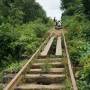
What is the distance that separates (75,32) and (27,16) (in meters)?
26.1

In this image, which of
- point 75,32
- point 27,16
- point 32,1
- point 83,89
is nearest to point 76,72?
point 83,89

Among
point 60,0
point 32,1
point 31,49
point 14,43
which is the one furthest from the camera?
point 60,0

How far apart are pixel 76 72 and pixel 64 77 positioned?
0.78 metres

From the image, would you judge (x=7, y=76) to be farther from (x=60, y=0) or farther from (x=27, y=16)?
(x=60, y=0)

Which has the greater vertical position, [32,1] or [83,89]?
[32,1]

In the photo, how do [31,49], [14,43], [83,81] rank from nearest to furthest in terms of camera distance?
[83,81]
[14,43]
[31,49]

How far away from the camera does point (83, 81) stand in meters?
8.05

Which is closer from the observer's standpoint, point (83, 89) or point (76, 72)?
point (83, 89)

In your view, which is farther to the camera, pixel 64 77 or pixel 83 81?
pixel 64 77

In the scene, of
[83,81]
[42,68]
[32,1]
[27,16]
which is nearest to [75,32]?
[42,68]

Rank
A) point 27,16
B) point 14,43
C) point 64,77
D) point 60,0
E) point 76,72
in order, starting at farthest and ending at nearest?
point 60,0 < point 27,16 < point 14,43 < point 76,72 < point 64,77

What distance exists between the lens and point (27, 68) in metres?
9.80

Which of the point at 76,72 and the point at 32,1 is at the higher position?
the point at 32,1

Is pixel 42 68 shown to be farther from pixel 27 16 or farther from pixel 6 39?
pixel 27 16
